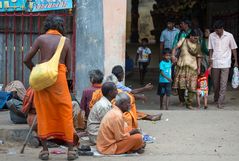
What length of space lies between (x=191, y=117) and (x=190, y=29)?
6.88ft

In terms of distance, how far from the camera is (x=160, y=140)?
7824 millimetres

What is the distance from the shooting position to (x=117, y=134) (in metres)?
6.77

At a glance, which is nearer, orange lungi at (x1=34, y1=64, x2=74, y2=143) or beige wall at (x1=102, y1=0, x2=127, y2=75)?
orange lungi at (x1=34, y1=64, x2=74, y2=143)

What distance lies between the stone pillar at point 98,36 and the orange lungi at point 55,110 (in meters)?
3.09

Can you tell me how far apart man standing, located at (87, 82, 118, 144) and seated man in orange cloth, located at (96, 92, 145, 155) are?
36cm

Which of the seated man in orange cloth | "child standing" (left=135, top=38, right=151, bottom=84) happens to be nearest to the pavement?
the seated man in orange cloth

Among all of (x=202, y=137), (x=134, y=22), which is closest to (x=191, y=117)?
(x=202, y=137)

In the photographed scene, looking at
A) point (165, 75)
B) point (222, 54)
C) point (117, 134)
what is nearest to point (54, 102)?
point (117, 134)

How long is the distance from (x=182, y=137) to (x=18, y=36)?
3.66 meters

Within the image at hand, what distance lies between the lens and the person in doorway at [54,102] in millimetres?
6441

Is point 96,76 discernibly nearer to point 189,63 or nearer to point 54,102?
point 54,102

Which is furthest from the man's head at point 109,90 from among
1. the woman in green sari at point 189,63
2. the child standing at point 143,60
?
the child standing at point 143,60

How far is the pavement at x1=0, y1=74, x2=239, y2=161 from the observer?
6934 mm

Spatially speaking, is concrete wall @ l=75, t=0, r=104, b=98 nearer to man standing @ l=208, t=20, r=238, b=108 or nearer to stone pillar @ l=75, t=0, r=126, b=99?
stone pillar @ l=75, t=0, r=126, b=99
